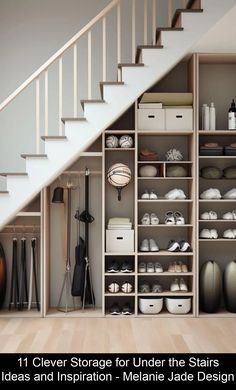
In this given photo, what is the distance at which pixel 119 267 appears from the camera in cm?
745

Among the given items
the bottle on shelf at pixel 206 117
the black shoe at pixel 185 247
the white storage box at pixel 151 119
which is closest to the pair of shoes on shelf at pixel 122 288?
the black shoe at pixel 185 247

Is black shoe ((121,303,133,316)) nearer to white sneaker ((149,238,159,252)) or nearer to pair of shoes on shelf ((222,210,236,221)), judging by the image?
white sneaker ((149,238,159,252))

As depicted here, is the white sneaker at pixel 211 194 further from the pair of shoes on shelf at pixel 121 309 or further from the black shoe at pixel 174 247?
the pair of shoes on shelf at pixel 121 309

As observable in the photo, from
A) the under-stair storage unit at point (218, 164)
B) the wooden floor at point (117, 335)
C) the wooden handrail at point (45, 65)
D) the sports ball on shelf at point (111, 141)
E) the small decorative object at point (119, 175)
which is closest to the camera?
the wooden floor at point (117, 335)

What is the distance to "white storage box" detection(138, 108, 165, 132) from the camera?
7.34 m

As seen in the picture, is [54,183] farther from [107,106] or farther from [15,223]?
[107,106]

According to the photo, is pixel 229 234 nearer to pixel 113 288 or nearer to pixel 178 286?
pixel 178 286

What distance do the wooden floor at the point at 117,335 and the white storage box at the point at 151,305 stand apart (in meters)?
0.16

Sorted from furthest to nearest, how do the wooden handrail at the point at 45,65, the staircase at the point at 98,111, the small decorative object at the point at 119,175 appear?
1. the small decorative object at the point at 119,175
2. the staircase at the point at 98,111
3. the wooden handrail at the point at 45,65

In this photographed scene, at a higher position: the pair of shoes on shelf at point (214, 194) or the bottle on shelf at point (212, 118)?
the bottle on shelf at point (212, 118)

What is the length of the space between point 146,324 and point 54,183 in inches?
76.8

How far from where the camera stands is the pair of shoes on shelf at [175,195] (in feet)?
24.0

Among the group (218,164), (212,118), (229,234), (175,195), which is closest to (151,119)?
(212,118)

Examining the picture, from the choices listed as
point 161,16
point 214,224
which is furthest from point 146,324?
point 161,16
